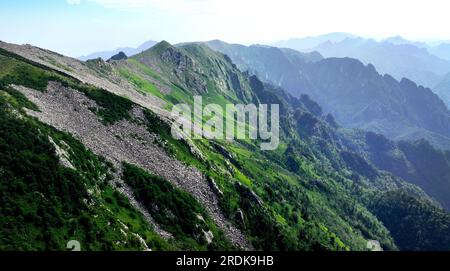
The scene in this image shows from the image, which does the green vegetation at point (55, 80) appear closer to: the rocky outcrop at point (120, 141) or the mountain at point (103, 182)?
the mountain at point (103, 182)

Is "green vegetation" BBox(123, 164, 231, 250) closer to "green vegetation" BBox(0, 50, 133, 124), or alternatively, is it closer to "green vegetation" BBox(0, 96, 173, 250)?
"green vegetation" BBox(0, 96, 173, 250)

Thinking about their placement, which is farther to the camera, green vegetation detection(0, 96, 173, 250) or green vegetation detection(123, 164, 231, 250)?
green vegetation detection(123, 164, 231, 250)

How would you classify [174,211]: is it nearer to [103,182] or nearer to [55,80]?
[103,182]

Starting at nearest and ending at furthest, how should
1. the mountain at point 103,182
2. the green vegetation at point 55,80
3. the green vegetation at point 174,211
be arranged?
1. the mountain at point 103,182
2. the green vegetation at point 174,211
3. the green vegetation at point 55,80

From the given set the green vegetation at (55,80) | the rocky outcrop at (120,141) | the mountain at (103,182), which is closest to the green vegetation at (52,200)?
the mountain at (103,182)

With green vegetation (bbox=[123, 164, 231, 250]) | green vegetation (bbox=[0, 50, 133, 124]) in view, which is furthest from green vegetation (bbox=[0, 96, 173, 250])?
green vegetation (bbox=[0, 50, 133, 124])

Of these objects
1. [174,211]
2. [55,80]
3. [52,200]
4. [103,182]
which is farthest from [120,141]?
[52,200]

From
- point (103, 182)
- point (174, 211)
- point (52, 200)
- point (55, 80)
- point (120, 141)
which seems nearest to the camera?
point (52, 200)

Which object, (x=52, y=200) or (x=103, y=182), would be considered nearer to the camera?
(x=52, y=200)
